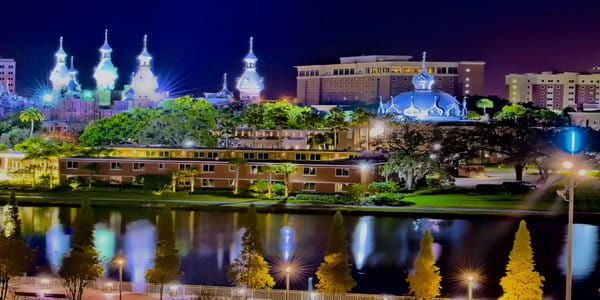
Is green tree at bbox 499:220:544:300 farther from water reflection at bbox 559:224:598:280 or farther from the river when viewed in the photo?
water reflection at bbox 559:224:598:280

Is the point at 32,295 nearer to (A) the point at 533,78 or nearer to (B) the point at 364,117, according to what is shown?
(B) the point at 364,117

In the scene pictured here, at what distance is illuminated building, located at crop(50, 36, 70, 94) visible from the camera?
122062mm

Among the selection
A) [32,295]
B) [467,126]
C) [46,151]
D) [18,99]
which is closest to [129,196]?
[46,151]

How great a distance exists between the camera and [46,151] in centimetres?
5697

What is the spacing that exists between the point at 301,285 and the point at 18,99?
308ft

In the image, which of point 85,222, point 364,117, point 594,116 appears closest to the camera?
point 85,222

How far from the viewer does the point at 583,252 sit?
3650 centimetres

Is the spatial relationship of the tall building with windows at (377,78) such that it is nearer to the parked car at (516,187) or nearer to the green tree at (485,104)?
the green tree at (485,104)

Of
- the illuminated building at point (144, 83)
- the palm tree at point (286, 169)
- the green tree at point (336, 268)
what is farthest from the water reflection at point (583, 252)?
the illuminated building at point (144, 83)

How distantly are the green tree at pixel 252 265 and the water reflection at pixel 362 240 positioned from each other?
25.4ft

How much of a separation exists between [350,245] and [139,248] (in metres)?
8.26

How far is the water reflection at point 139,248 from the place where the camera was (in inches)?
1227

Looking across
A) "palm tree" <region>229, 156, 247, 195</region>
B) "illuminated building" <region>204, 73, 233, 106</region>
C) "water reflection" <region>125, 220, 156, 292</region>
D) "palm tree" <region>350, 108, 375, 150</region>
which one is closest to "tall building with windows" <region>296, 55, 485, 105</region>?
"illuminated building" <region>204, 73, 233, 106</region>

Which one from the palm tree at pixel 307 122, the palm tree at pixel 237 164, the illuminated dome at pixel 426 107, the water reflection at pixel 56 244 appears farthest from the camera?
the palm tree at pixel 307 122
